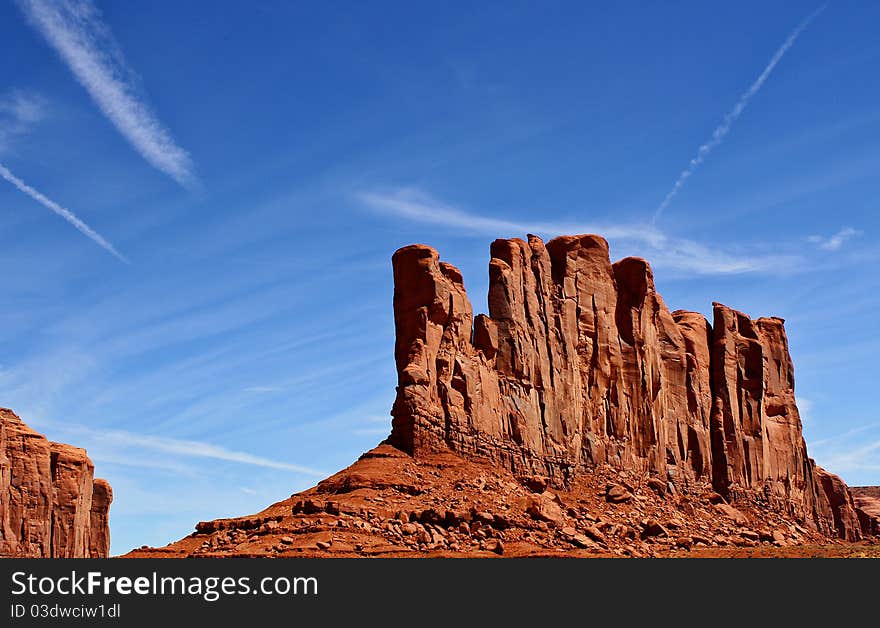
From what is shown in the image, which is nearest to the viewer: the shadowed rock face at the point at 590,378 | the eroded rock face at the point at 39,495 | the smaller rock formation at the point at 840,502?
the eroded rock face at the point at 39,495

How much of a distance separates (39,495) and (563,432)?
25.9 meters

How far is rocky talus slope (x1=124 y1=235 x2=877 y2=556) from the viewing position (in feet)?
172

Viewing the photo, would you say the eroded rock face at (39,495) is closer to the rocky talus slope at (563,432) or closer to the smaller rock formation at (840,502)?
the rocky talus slope at (563,432)

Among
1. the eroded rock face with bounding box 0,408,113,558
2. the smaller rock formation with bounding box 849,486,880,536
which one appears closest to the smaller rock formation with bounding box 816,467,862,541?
the smaller rock formation with bounding box 849,486,880,536

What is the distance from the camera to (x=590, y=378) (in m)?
71.4

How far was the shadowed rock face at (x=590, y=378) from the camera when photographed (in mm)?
60500

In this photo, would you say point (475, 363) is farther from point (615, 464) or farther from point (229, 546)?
point (229, 546)

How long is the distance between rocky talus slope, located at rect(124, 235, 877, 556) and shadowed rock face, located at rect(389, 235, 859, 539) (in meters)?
0.11

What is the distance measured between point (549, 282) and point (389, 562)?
3320 cm

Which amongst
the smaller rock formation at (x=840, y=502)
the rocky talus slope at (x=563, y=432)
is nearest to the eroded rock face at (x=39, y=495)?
the rocky talus slope at (x=563, y=432)

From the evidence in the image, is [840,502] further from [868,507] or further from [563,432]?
[563,432]

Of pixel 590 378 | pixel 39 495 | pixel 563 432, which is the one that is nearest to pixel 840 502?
pixel 590 378

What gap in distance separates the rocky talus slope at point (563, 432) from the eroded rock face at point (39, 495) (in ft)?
34.7

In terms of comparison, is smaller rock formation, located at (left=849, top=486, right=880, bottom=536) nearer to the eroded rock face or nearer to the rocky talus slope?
the rocky talus slope
